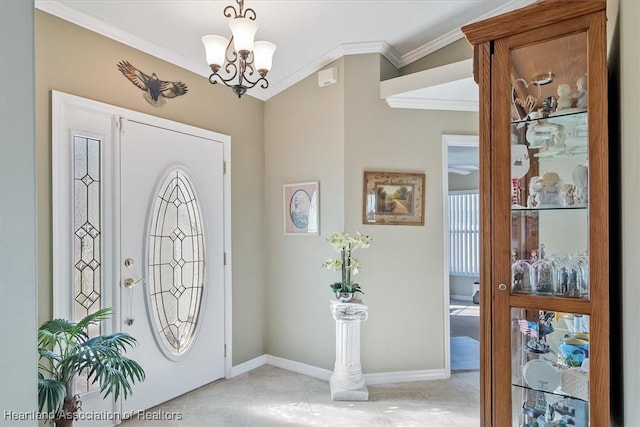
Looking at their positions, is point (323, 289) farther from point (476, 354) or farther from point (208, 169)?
point (476, 354)

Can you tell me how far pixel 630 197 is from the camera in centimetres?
118

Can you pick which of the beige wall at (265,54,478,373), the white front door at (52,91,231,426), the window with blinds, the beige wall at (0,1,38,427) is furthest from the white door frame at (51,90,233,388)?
the window with blinds

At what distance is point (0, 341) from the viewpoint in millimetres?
664

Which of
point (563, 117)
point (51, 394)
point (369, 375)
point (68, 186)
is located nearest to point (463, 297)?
point (369, 375)

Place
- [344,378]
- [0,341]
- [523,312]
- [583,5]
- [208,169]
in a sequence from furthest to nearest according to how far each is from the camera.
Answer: [208,169] → [344,378] → [523,312] → [583,5] → [0,341]

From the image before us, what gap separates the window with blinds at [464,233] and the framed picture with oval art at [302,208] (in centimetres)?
406

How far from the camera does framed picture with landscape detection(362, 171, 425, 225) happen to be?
339cm

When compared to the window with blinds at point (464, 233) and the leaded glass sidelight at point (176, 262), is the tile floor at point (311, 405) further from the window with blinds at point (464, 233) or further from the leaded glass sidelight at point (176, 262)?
the window with blinds at point (464, 233)

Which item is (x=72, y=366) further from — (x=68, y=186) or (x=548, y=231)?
(x=548, y=231)

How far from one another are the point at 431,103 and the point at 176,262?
2529 millimetres

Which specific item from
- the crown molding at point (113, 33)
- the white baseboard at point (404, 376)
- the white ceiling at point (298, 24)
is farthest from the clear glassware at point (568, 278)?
the crown molding at point (113, 33)

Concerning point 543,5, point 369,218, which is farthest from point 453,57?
point 543,5

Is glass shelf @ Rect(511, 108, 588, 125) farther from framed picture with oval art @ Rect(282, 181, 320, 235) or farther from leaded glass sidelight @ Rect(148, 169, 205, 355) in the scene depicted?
leaded glass sidelight @ Rect(148, 169, 205, 355)

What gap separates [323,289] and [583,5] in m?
2.70
